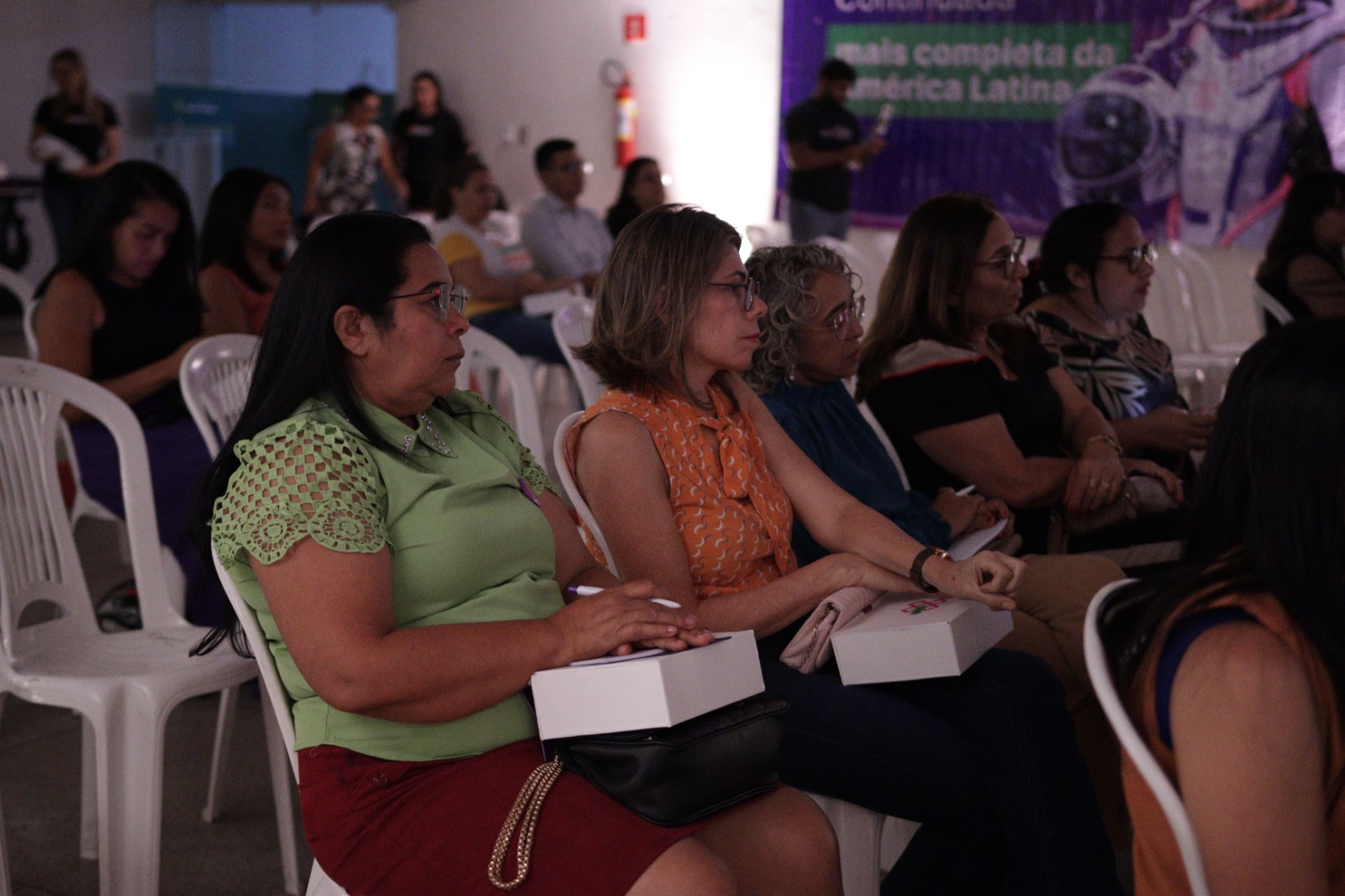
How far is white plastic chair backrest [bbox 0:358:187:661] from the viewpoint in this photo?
2.30 metres

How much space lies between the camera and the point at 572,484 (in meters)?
2.04

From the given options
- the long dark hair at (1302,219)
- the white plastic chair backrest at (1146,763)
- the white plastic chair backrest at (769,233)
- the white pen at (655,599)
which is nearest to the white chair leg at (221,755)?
the white pen at (655,599)

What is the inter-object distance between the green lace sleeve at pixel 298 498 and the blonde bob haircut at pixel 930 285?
1455 millimetres

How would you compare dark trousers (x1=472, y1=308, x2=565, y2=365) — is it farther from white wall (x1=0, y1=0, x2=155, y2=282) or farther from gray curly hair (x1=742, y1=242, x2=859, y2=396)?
white wall (x1=0, y1=0, x2=155, y2=282)

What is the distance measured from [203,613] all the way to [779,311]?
1412 mm

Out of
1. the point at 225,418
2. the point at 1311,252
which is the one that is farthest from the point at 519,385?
the point at 1311,252

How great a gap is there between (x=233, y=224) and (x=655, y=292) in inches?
85.3

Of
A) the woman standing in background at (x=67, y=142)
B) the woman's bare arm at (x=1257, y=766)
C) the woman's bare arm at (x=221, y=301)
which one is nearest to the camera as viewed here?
the woman's bare arm at (x=1257, y=766)

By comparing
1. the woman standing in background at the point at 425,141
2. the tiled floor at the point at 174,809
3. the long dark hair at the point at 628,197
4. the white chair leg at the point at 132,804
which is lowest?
the tiled floor at the point at 174,809

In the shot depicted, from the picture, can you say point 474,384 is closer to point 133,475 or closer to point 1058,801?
point 133,475

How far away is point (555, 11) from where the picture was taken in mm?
9734

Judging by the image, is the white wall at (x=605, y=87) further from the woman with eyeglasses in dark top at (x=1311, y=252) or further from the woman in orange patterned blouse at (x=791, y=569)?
the woman in orange patterned blouse at (x=791, y=569)

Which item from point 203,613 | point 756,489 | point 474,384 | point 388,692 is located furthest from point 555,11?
point 388,692

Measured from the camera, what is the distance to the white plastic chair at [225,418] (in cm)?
233
